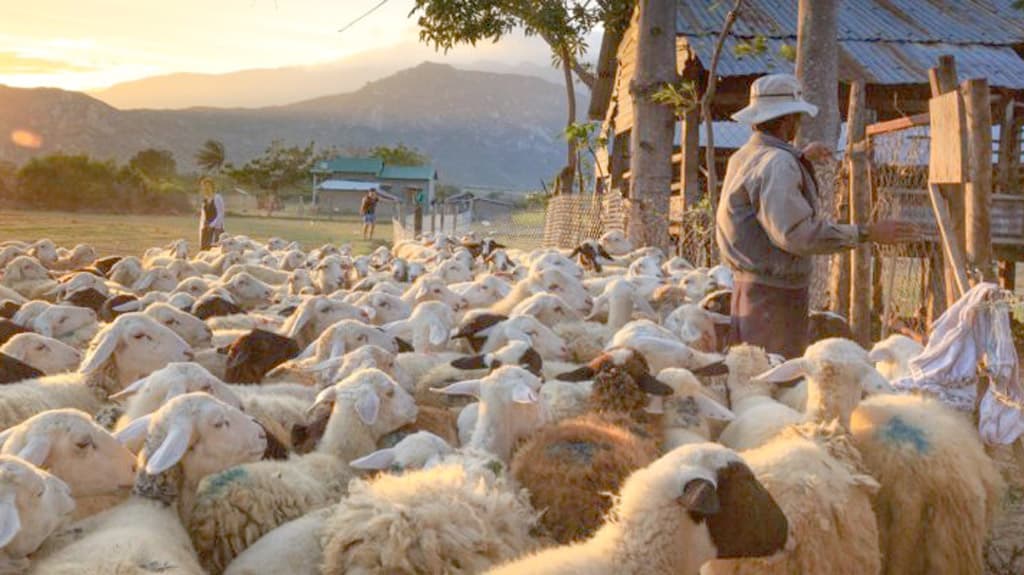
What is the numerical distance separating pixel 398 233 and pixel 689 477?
27.2m

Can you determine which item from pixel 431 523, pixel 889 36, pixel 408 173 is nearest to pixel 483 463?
pixel 431 523

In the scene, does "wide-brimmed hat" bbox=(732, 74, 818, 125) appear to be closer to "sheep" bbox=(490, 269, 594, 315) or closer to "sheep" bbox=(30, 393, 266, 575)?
"sheep" bbox=(30, 393, 266, 575)

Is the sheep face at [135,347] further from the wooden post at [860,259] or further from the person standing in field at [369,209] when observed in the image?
the person standing in field at [369,209]

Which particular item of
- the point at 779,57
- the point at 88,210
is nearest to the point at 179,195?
the point at 88,210

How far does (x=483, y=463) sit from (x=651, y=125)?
1107cm

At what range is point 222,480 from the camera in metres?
3.85

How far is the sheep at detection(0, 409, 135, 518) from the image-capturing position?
12.6ft

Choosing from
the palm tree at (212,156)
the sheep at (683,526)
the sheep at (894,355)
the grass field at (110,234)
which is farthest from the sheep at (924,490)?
the palm tree at (212,156)

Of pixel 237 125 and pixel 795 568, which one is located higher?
pixel 237 125

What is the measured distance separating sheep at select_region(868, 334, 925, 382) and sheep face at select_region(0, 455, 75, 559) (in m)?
4.21

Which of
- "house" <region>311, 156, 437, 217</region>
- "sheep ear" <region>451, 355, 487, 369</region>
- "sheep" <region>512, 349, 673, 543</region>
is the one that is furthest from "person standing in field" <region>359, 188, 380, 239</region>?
"house" <region>311, 156, 437, 217</region>

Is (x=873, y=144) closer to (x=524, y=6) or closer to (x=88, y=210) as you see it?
(x=524, y=6)

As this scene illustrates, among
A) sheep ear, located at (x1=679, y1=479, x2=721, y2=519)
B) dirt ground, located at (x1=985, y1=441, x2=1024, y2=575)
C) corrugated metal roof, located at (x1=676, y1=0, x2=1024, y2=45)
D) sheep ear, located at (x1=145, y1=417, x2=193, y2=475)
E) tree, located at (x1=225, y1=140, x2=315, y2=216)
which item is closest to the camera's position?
sheep ear, located at (x1=679, y1=479, x2=721, y2=519)

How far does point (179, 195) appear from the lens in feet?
168
